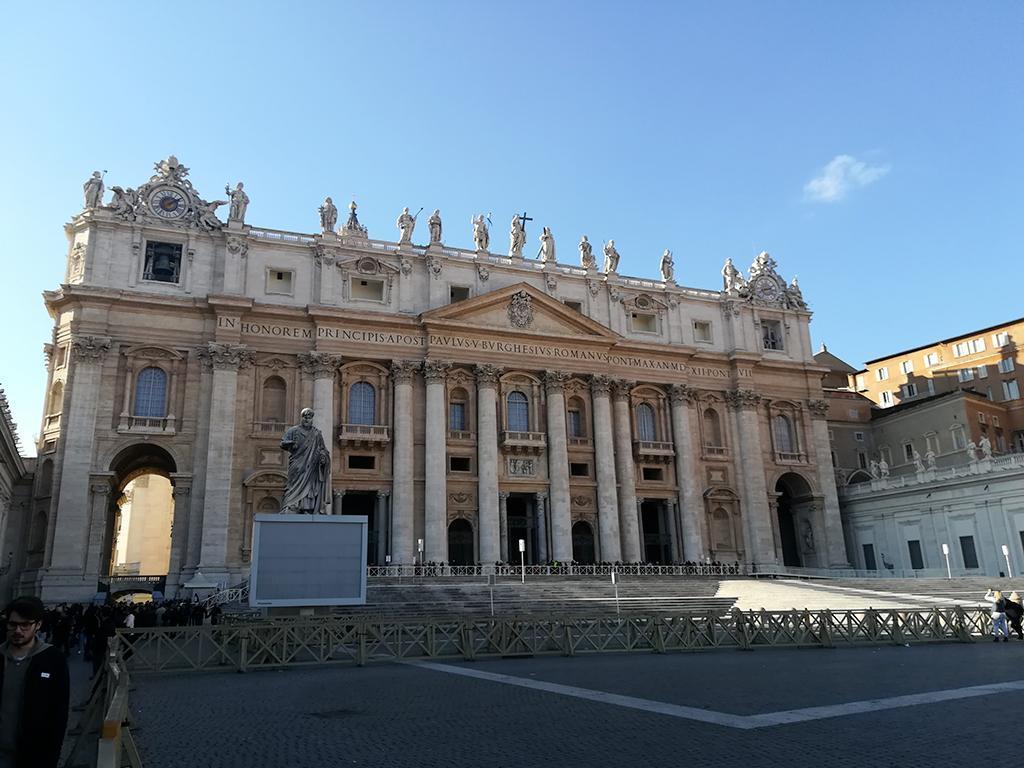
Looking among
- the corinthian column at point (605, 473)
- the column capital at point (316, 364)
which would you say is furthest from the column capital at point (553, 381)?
the column capital at point (316, 364)

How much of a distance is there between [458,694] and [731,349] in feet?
142

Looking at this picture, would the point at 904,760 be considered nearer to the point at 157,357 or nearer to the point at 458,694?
the point at 458,694

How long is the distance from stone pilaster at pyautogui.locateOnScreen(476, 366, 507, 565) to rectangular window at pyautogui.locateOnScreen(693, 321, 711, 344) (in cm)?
1528

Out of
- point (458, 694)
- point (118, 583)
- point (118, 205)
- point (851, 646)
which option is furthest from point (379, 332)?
point (458, 694)

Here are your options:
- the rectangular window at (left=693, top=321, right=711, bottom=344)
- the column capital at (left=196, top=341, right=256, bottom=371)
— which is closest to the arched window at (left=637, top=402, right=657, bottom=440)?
the rectangular window at (left=693, top=321, right=711, bottom=344)

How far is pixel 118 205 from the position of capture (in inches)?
1652

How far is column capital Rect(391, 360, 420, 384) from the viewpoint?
1730 inches

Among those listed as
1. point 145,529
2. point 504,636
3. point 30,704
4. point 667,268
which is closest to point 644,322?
point 667,268

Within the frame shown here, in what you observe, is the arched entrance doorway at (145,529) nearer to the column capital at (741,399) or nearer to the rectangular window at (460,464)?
the rectangular window at (460,464)

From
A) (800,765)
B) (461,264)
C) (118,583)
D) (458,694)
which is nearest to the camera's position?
(800,765)

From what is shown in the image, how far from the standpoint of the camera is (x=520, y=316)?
155ft

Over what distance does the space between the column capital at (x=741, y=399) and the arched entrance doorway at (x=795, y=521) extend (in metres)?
5.34

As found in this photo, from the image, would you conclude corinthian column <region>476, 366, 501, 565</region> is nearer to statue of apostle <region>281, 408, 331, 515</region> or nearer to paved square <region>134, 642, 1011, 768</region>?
statue of apostle <region>281, 408, 331, 515</region>

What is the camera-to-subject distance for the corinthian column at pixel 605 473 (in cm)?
4522
